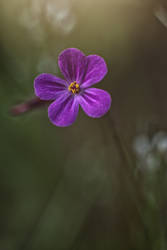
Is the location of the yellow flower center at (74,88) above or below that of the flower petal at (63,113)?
above

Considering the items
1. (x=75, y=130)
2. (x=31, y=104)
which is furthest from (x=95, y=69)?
(x=75, y=130)

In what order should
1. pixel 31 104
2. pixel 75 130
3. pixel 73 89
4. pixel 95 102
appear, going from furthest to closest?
pixel 75 130, pixel 31 104, pixel 73 89, pixel 95 102

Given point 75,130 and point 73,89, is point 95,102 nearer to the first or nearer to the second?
point 73,89

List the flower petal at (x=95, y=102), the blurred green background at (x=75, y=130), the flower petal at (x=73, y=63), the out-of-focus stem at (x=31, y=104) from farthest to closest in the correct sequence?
the blurred green background at (x=75, y=130)
the out-of-focus stem at (x=31, y=104)
the flower petal at (x=73, y=63)
the flower petal at (x=95, y=102)

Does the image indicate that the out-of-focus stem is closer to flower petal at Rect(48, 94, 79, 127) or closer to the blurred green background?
flower petal at Rect(48, 94, 79, 127)

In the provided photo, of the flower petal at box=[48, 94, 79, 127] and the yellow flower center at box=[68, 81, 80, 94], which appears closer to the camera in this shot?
the flower petal at box=[48, 94, 79, 127]

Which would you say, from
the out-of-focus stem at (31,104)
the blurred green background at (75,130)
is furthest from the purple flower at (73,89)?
the blurred green background at (75,130)

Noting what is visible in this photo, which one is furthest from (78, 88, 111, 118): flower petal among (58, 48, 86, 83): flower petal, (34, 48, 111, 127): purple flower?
(58, 48, 86, 83): flower petal

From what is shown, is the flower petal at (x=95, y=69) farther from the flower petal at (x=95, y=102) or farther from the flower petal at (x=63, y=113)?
the flower petal at (x=63, y=113)
